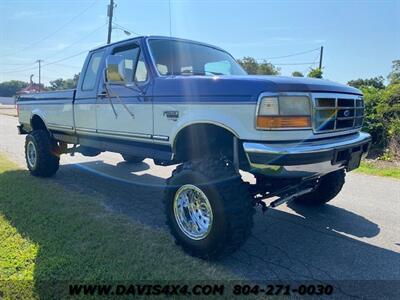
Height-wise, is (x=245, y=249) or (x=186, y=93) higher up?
(x=186, y=93)

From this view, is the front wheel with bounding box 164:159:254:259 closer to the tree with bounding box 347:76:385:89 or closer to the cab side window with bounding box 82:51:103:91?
the cab side window with bounding box 82:51:103:91

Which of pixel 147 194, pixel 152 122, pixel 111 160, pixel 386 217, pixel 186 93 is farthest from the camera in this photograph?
pixel 111 160

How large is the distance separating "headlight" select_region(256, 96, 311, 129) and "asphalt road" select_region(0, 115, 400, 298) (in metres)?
1.35

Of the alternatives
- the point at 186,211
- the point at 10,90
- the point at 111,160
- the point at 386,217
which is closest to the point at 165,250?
the point at 186,211

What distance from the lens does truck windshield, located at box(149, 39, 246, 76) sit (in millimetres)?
4246

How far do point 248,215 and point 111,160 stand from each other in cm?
611

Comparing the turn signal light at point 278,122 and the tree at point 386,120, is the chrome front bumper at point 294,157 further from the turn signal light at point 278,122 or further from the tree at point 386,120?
the tree at point 386,120

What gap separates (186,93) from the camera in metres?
3.59

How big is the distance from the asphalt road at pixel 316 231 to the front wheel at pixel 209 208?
0.29 m

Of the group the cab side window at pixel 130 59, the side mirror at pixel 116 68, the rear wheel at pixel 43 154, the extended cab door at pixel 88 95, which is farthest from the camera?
the rear wheel at pixel 43 154

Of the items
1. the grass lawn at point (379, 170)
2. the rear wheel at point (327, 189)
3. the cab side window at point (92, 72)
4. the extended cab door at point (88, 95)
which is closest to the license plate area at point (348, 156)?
the rear wheel at point (327, 189)

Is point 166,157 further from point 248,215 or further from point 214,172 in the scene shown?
point 248,215

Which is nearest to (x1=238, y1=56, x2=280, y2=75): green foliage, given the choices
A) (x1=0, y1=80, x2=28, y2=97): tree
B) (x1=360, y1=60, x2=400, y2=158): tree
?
(x1=360, y1=60, x2=400, y2=158): tree

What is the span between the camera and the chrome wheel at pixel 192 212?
140 inches
